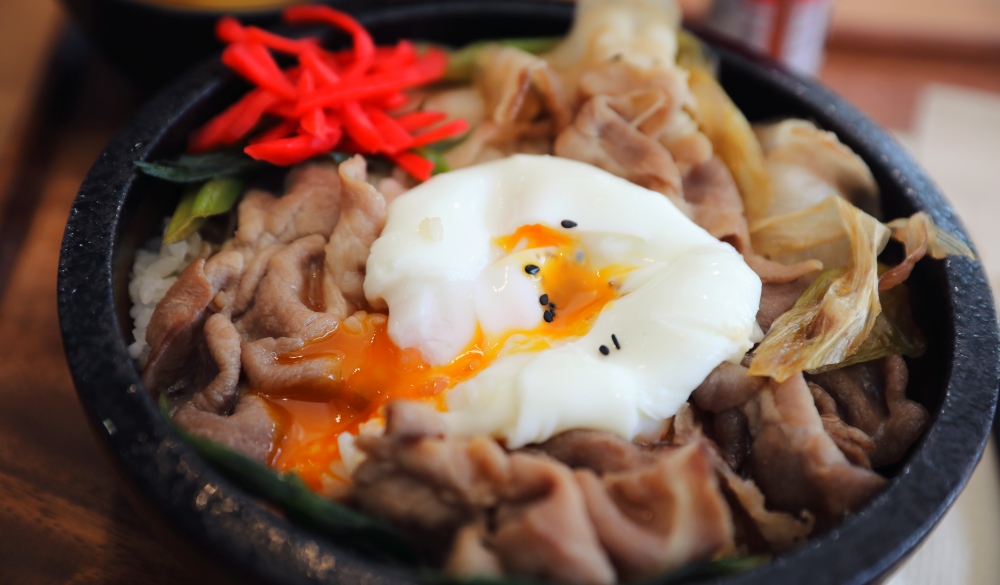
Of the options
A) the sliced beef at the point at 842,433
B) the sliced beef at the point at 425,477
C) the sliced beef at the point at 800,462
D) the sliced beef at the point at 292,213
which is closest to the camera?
the sliced beef at the point at 425,477

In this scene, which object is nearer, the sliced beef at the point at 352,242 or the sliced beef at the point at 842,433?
the sliced beef at the point at 842,433

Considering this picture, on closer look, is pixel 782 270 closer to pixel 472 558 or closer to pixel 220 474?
pixel 472 558

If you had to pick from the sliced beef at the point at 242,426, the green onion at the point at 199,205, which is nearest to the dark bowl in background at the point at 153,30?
the green onion at the point at 199,205

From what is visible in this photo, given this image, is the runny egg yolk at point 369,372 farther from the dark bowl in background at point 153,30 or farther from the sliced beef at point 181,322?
the dark bowl in background at point 153,30

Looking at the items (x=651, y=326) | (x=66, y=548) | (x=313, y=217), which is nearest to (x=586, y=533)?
(x=651, y=326)

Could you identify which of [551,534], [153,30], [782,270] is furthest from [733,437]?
[153,30]

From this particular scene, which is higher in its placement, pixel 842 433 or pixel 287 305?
pixel 287 305

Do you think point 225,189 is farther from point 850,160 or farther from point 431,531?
point 850,160
